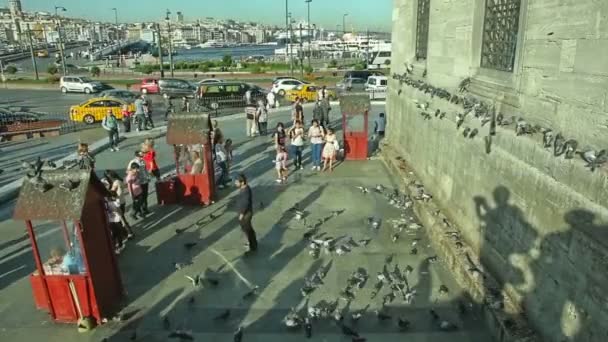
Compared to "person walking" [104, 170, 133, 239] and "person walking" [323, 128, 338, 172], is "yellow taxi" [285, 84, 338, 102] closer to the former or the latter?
"person walking" [323, 128, 338, 172]

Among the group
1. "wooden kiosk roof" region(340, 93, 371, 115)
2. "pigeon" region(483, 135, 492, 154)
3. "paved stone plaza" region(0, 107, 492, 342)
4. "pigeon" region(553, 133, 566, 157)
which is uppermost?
"pigeon" region(553, 133, 566, 157)

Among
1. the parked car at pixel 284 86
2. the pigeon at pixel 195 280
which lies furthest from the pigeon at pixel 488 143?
the parked car at pixel 284 86

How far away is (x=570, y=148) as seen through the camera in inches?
199

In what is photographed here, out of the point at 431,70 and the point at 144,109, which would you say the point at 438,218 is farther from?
the point at 144,109

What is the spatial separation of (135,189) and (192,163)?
6.92 ft

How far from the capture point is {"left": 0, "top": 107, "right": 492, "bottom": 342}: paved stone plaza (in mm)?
6945

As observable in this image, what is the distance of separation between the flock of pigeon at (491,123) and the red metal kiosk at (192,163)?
581cm

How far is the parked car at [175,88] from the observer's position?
38.4 meters

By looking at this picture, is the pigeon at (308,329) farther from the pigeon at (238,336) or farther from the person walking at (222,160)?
the person walking at (222,160)

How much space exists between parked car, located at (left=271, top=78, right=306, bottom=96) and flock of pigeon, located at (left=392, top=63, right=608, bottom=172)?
23.7m

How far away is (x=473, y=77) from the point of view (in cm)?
854

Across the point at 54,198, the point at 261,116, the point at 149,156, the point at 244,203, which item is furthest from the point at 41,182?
the point at 261,116

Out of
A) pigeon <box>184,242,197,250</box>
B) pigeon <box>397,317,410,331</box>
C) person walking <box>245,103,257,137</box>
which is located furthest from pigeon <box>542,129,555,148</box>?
person walking <box>245,103,257,137</box>

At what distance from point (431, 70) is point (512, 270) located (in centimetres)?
625
